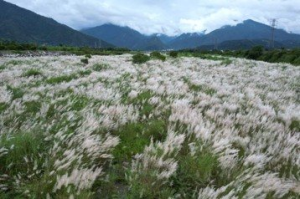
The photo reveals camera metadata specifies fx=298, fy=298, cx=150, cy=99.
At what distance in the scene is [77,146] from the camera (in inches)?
160

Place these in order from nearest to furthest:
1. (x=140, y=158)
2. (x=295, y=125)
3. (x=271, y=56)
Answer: (x=140, y=158) → (x=295, y=125) → (x=271, y=56)

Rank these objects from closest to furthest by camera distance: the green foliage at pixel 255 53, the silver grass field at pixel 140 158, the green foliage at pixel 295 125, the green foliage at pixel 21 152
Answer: the silver grass field at pixel 140 158 → the green foliage at pixel 21 152 → the green foliage at pixel 295 125 → the green foliage at pixel 255 53

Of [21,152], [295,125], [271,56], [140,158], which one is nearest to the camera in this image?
[21,152]

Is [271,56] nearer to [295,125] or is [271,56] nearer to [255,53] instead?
[255,53]

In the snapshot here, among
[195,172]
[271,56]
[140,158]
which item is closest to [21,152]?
[140,158]

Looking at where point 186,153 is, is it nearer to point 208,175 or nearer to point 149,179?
point 208,175

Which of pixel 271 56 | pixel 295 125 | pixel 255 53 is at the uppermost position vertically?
pixel 255 53

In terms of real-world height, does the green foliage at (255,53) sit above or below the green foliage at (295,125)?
above

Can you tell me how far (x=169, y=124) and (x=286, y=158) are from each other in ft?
6.53

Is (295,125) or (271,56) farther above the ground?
(271,56)

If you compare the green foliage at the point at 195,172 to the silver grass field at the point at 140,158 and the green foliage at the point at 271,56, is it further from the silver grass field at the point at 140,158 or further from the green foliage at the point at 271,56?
the green foliage at the point at 271,56

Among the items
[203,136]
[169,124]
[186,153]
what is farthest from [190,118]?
[186,153]

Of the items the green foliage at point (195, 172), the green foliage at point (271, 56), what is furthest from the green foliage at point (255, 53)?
the green foliage at point (195, 172)

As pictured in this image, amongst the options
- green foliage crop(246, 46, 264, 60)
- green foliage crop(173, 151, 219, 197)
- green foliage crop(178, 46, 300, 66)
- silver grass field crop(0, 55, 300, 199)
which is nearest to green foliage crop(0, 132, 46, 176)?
silver grass field crop(0, 55, 300, 199)
